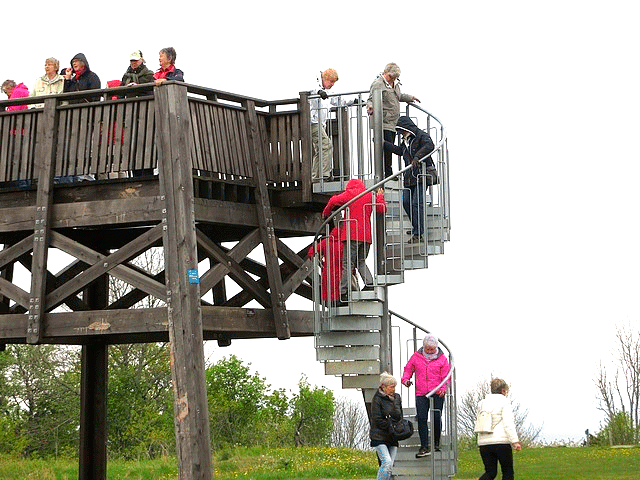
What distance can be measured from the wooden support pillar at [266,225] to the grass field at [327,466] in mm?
4980

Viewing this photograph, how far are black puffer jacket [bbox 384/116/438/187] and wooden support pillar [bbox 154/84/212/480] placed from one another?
277cm

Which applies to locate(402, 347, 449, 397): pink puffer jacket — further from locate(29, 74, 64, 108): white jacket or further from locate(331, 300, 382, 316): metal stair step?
locate(29, 74, 64, 108): white jacket

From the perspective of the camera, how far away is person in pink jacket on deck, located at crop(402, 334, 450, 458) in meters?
15.6

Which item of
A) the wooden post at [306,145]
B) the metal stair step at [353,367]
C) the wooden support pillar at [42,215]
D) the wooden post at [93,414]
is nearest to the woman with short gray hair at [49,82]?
the wooden support pillar at [42,215]

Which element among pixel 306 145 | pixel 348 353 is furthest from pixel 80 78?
pixel 348 353

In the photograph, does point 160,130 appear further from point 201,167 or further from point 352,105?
point 352,105

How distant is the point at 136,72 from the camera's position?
17047 mm

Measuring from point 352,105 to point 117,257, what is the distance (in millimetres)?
3668

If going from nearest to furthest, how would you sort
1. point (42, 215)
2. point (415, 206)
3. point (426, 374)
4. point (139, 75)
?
1. point (426, 374)
2. point (415, 206)
3. point (42, 215)
4. point (139, 75)

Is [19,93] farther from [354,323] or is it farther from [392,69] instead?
[354,323]

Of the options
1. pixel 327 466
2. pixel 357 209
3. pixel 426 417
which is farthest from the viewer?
pixel 327 466

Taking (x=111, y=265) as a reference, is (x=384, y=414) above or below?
below

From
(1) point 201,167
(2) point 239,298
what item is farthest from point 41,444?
(1) point 201,167

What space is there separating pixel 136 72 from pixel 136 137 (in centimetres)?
111
